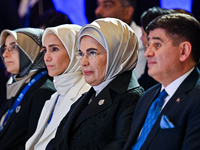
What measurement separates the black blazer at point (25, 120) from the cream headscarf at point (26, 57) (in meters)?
0.28

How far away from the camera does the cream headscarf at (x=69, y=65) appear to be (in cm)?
281

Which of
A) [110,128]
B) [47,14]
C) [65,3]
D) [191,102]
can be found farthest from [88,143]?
[65,3]

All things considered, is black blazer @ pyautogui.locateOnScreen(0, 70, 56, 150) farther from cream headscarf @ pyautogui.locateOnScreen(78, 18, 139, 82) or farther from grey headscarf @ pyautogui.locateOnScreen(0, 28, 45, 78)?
cream headscarf @ pyautogui.locateOnScreen(78, 18, 139, 82)

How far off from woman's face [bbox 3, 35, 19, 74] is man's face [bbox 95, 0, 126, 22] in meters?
1.16

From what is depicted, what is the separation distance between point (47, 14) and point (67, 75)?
198cm

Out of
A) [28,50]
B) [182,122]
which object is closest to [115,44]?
[182,122]

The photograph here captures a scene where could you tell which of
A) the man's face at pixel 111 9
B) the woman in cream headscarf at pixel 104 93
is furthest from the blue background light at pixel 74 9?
the woman in cream headscarf at pixel 104 93

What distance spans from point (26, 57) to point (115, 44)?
1486mm

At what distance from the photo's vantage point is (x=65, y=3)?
4.93 m

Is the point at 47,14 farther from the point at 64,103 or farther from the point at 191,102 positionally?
the point at 191,102

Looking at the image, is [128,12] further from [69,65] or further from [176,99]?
[176,99]

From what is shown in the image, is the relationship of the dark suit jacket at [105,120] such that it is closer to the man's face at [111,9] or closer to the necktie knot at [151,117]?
the necktie knot at [151,117]

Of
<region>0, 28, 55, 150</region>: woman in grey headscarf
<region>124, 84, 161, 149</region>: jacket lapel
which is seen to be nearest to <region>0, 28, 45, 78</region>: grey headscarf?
<region>0, 28, 55, 150</region>: woman in grey headscarf

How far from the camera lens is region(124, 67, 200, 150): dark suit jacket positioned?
1483 mm
